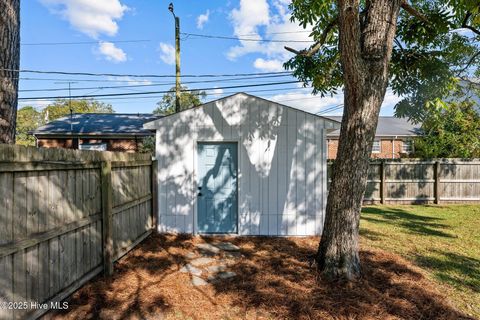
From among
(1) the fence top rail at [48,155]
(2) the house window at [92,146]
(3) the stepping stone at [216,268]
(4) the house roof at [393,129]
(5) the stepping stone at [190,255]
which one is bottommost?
(3) the stepping stone at [216,268]

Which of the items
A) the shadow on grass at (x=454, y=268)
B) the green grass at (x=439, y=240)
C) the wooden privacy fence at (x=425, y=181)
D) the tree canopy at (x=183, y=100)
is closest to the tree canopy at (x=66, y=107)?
the tree canopy at (x=183, y=100)

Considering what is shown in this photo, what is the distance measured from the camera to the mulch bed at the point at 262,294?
3.02 metres

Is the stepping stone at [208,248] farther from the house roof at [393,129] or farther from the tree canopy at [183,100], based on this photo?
the tree canopy at [183,100]

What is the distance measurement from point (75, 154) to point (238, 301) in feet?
8.40

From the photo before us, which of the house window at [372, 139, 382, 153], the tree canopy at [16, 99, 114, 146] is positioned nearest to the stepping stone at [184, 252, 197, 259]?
the house window at [372, 139, 382, 153]

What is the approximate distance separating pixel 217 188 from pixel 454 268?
14.2ft

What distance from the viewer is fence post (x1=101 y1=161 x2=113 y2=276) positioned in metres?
3.91

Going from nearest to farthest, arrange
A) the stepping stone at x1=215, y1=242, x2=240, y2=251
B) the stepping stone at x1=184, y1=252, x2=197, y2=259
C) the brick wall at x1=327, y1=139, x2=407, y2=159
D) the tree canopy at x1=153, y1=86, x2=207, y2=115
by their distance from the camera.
Result: the stepping stone at x1=184, y1=252, x2=197, y2=259 → the stepping stone at x1=215, y1=242, x2=240, y2=251 → the brick wall at x1=327, y1=139, x2=407, y2=159 → the tree canopy at x1=153, y1=86, x2=207, y2=115

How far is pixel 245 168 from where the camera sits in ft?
19.8

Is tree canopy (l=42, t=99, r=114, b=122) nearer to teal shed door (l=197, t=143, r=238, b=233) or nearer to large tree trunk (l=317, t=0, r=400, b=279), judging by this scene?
teal shed door (l=197, t=143, r=238, b=233)

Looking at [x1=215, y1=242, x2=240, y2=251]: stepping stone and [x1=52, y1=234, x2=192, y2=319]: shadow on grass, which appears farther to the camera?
[x1=215, y1=242, x2=240, y2=251]: stepping stone

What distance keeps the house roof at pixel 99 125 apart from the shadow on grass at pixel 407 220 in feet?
35.3

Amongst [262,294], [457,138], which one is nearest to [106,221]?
[262,294]

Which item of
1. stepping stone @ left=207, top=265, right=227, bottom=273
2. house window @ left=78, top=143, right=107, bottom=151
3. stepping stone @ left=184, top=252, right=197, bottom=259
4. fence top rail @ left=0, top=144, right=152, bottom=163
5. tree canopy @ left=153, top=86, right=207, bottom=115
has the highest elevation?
tree canopy @ left=153, top=86, right=207, bottom=115
